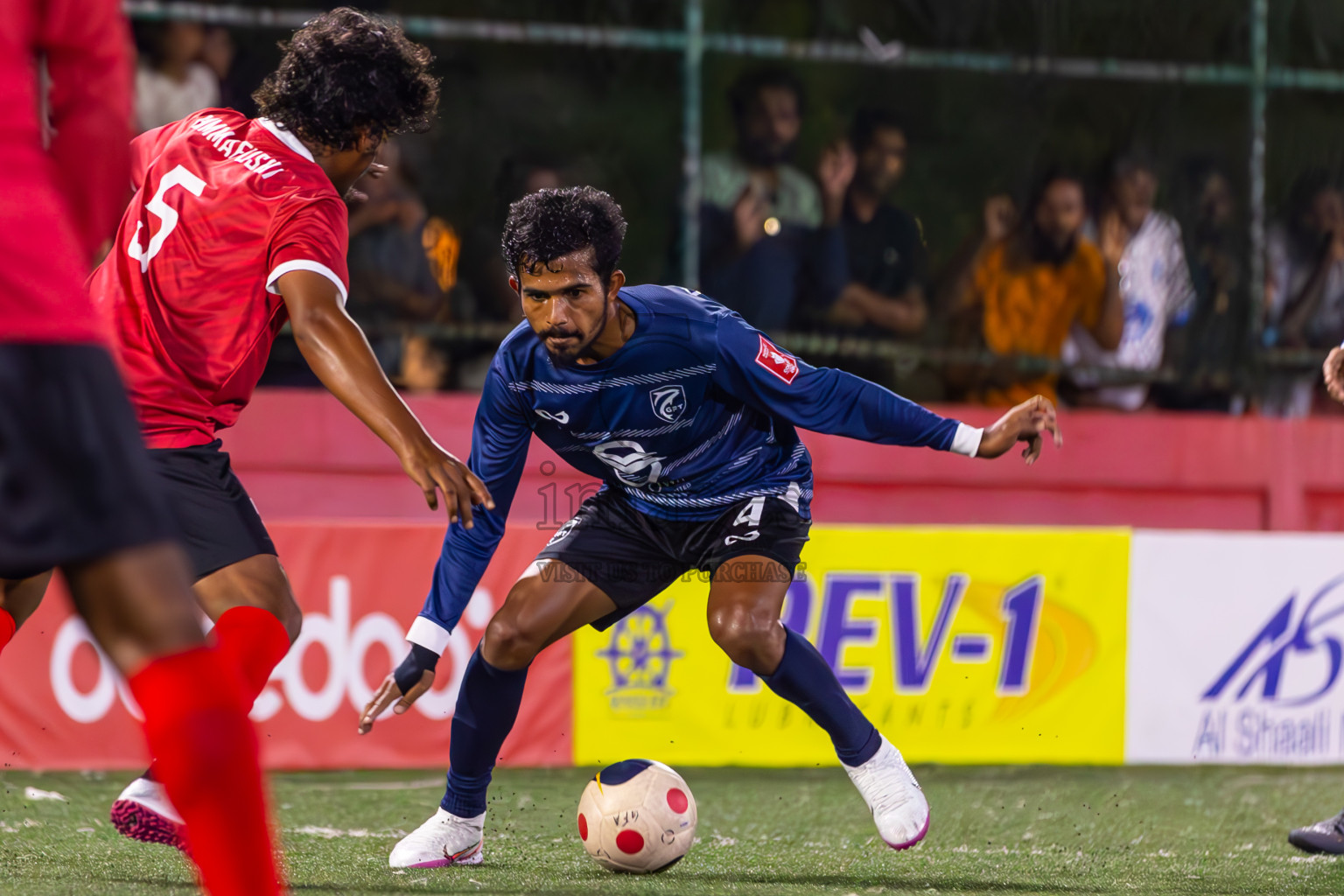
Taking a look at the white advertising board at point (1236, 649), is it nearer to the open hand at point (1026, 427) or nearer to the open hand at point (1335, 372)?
the open hand at point (1335, 372)

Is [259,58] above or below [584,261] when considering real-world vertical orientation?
above

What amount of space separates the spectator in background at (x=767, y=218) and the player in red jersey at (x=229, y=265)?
165 inches

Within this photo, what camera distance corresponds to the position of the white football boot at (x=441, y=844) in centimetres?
372

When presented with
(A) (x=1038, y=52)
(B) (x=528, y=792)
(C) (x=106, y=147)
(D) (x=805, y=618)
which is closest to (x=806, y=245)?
(A) (x=1038, y=52)

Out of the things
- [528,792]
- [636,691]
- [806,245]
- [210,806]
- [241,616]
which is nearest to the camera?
[210,806]

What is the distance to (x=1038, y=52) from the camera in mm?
7941

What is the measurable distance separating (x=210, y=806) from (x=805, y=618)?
14.4 feet

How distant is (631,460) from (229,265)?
124cm

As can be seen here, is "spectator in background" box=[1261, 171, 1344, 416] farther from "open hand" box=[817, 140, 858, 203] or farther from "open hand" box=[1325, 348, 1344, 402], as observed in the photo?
"open hand" box=[1325, 348, 1344, 402]

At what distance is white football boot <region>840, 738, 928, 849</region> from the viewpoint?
3.67m

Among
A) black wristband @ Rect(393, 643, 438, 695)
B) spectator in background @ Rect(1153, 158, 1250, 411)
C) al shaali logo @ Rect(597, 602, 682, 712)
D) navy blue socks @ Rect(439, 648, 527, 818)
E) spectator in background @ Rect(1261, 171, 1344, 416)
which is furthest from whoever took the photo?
spectator in background @ Rect(1261, 171, 1344, 416)

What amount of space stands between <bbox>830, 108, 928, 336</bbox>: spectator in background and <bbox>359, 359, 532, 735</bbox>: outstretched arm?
3.94 metres

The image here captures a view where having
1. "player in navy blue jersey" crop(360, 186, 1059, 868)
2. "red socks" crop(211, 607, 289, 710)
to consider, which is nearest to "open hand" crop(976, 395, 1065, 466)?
"player in navy blue jersey" crop(360, 186, 1059, 868)

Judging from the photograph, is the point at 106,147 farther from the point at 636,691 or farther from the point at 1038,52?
the point at 1038,52
